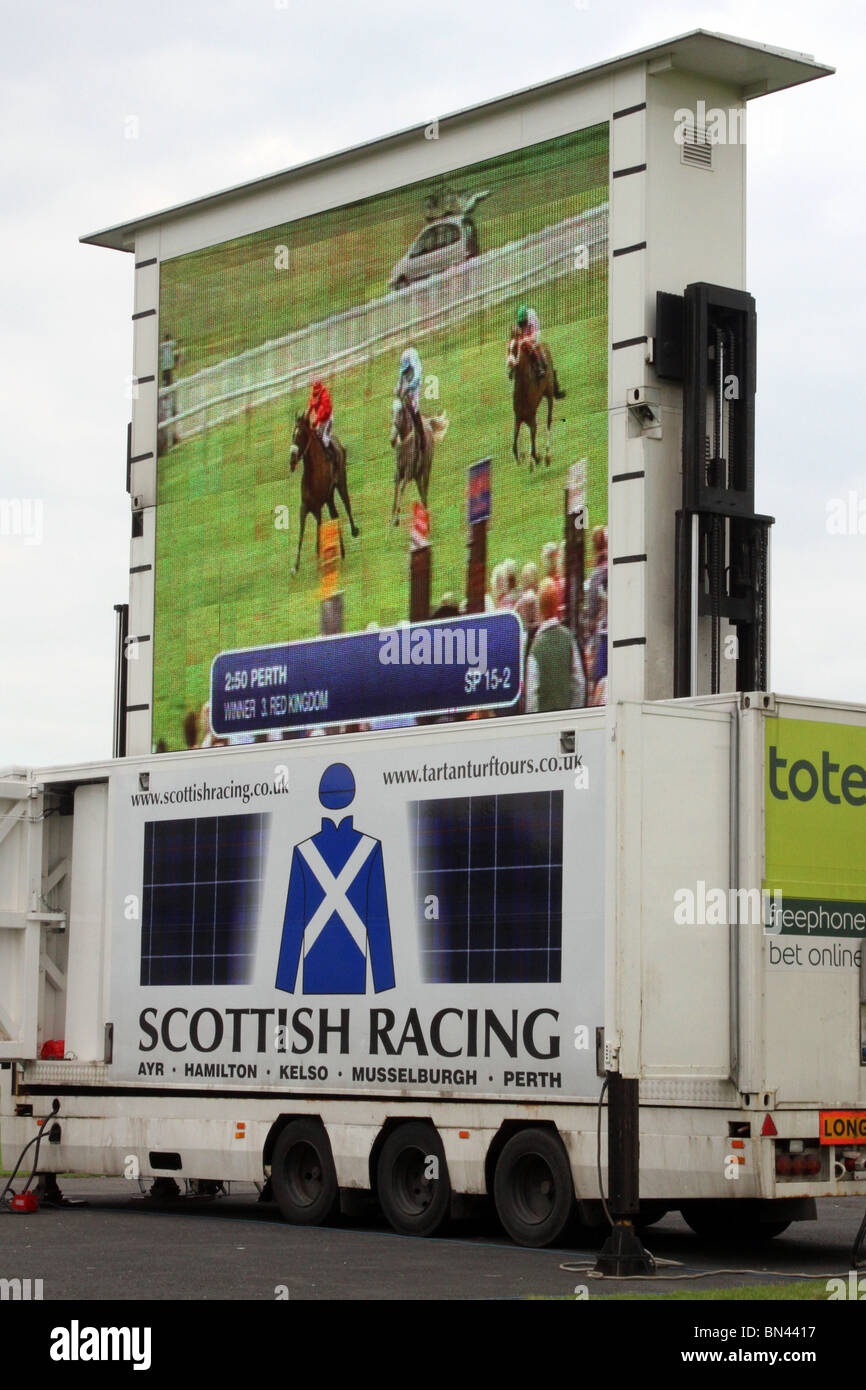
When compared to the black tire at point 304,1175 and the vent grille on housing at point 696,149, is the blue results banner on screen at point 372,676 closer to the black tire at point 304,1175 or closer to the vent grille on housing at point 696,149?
the black tire at point 304,1175

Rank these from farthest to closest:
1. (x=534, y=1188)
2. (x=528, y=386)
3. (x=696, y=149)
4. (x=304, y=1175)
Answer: (x=528, y=386) < (x=696, y=149) < (x=304, y=1175) < (x=534, y=1188)

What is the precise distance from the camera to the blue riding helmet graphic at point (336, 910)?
17047 millimetres

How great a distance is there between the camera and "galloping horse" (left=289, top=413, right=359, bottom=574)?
20.7 metres

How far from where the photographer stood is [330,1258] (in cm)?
1488

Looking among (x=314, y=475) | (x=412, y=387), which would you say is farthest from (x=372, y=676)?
(x=412, y=387)

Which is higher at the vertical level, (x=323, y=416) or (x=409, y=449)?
(x=323, y=416)

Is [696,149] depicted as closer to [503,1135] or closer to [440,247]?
[440,247]

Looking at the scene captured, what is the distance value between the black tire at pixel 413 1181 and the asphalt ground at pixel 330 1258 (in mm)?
172

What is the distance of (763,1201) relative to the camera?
16.2m

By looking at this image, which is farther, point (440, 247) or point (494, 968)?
point (440, 247)

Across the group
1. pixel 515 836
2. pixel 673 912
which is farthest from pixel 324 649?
pixel 673 912

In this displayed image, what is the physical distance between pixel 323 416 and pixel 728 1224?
26.5ft

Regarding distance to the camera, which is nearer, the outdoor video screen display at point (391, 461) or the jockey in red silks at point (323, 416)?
the outdoor video screen display at point (391, 461)

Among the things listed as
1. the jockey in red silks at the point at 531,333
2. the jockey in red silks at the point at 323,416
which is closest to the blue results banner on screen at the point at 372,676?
the jockey in red silks at the point at 323,416
